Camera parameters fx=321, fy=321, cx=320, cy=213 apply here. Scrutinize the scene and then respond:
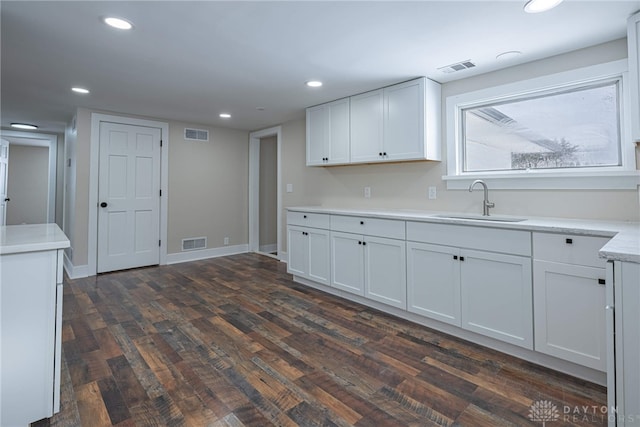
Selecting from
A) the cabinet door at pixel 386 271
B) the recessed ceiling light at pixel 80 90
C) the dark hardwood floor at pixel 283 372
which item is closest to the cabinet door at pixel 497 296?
the dark hardwood floor at pixel 283 372

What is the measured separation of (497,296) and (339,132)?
7.83ft

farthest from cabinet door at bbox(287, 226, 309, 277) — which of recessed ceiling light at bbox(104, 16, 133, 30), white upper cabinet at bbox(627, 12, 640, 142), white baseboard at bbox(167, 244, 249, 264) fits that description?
white upper cabinet at bbox(627, 12, 640, 142)

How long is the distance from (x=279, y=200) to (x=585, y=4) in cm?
412

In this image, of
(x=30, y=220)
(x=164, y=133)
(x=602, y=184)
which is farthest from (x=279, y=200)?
(x=30, y=220)

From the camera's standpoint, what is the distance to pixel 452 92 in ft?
10.3

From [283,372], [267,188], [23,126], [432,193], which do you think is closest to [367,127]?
[432,193]

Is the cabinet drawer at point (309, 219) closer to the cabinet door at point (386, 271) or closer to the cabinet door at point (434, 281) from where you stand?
the cabinet door at point (386, 271)

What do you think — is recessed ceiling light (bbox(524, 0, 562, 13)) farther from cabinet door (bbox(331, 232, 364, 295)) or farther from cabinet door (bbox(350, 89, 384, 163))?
cabinet door (bbox(331, 232, 364, 295))

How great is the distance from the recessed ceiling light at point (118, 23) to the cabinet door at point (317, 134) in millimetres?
2222

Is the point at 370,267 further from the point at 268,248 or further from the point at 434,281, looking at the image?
the point at 268,248

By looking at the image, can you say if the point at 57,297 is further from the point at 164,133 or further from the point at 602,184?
the point at 164,133

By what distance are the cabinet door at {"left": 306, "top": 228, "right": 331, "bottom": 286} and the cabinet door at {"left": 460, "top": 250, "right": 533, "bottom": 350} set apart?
4.85 ft

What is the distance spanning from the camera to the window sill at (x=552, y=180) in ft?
7.25

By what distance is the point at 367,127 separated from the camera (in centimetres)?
346
